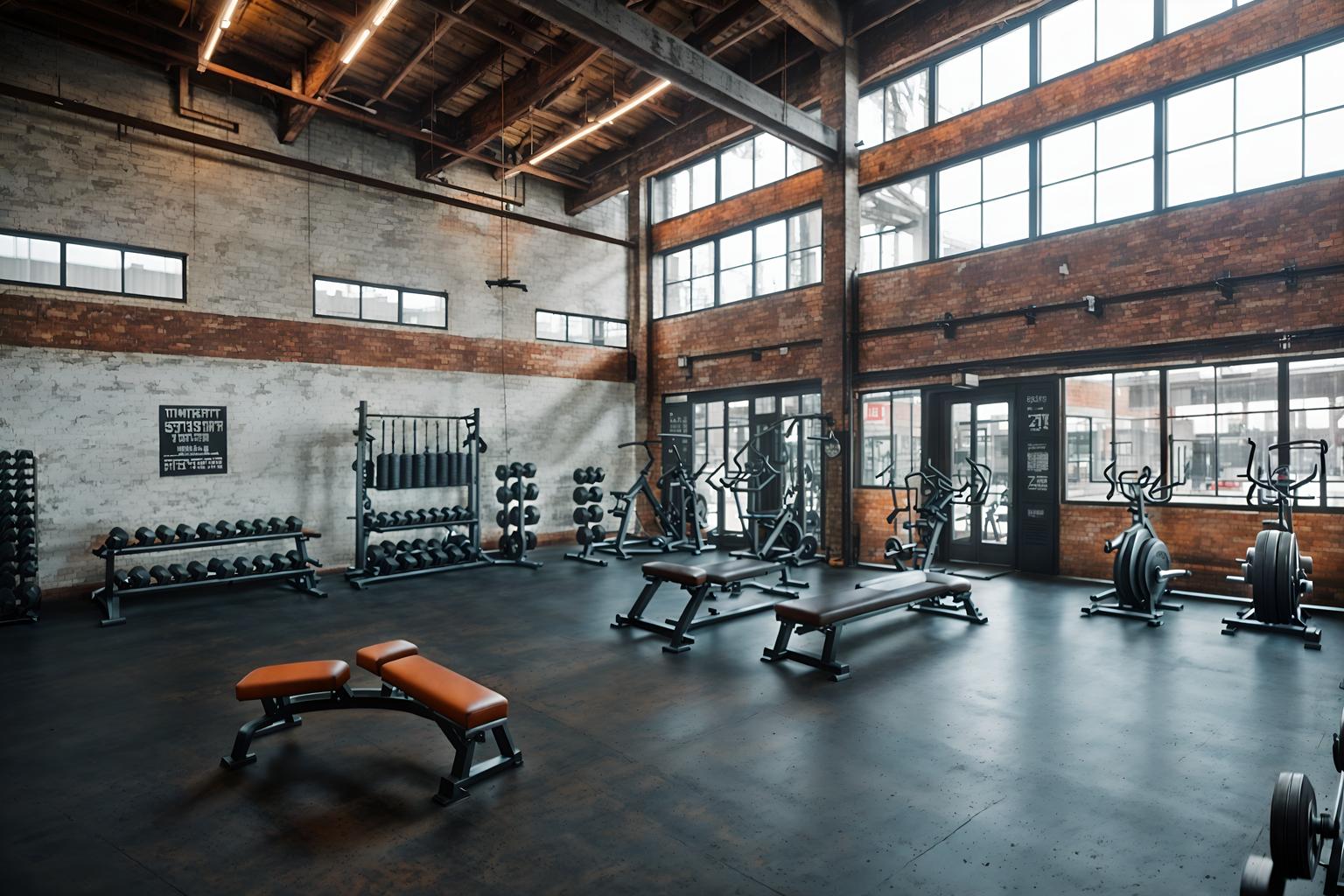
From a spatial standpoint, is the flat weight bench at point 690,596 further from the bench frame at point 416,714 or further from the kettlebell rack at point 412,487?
the kettlebell rack at point 412,487

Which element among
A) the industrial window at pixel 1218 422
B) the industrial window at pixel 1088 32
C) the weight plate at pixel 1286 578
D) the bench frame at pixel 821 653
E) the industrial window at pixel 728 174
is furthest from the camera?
the industrial window at pixel 728 174

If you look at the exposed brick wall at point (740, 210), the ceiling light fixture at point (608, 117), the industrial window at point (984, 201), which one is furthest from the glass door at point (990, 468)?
the ceiling light fixture at point (608, 117)

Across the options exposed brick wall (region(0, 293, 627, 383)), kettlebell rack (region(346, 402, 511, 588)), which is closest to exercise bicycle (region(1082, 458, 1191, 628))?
kettlebell rack (region(346, 402, 511, 588))

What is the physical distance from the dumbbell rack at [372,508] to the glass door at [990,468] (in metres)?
5.49

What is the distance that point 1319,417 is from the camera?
607cm

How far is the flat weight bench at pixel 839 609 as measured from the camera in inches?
179

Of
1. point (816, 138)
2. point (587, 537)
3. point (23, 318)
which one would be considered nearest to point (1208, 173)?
point (816, 138)

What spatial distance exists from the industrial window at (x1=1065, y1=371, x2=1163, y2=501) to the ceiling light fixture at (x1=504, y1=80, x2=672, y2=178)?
16.9ft

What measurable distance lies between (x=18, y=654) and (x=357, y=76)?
673cm

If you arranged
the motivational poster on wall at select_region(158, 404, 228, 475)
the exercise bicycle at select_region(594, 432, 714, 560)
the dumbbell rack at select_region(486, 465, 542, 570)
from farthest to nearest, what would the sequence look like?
the exercise bicycle at select_region(594, 432, 714, 560) < the dumbbell rack at select_region(486, 465, 542, 570) < the motivational poster on wall at select_region(158, 404, 228, 475)

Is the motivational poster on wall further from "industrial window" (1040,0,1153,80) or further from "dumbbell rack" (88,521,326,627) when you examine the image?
"industrial window" (1040,0,1153,80)

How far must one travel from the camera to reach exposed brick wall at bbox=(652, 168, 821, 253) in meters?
9.59

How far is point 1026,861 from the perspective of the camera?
2.44 metres

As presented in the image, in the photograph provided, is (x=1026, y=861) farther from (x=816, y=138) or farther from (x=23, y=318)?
(x=23, y=318)
